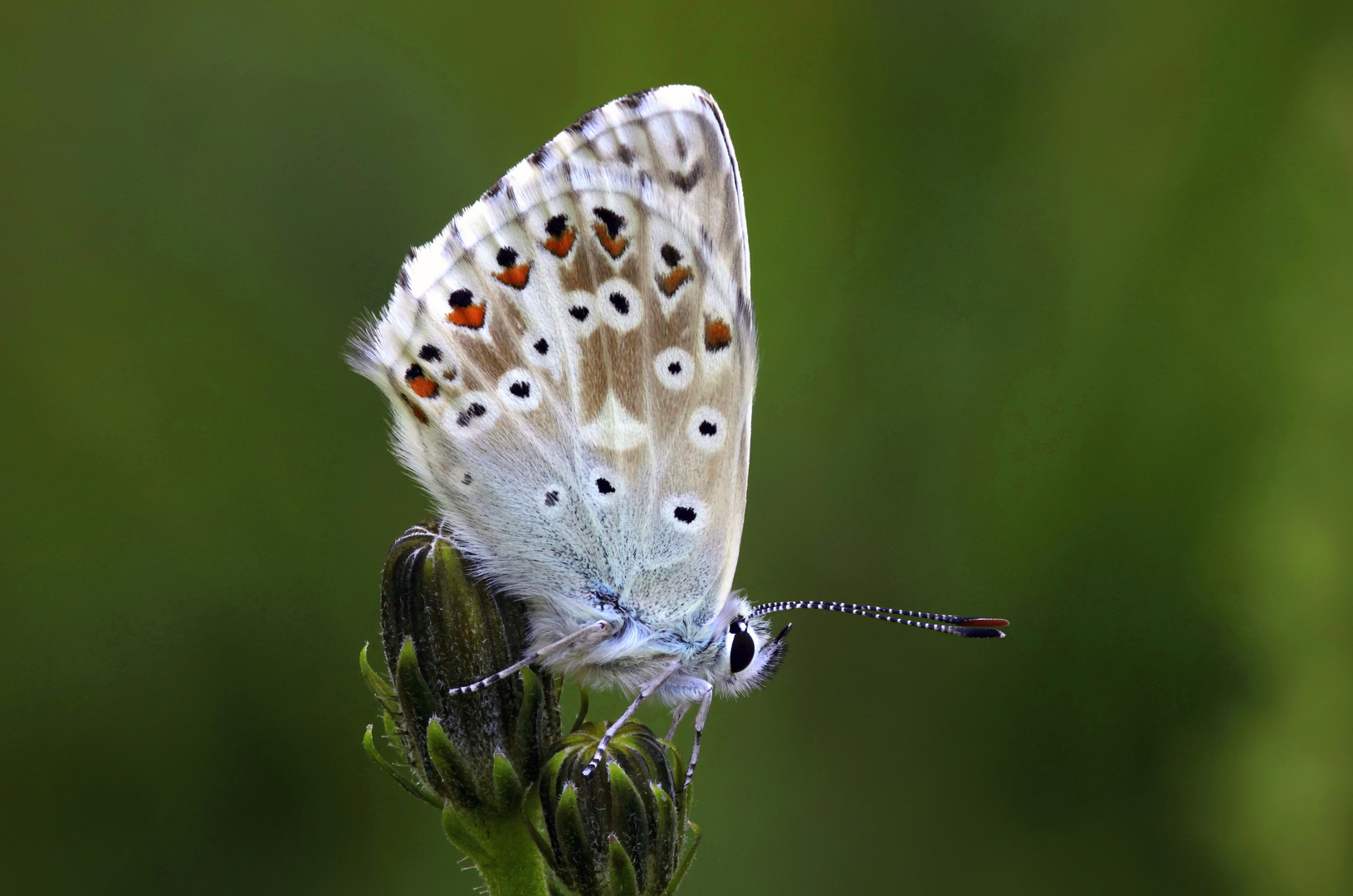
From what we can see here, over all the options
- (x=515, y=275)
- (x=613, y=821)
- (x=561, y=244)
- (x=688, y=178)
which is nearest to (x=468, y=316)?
(x=515, y=275)

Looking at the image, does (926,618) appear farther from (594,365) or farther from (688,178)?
(688,178)

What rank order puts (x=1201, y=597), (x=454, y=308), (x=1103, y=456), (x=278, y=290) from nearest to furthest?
1. (x=454, y=308)
2. (x=1201, y=597)
3. (x=1103, y=456)
4. (x=278, y=290)

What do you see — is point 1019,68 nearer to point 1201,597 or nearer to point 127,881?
point 1201,597

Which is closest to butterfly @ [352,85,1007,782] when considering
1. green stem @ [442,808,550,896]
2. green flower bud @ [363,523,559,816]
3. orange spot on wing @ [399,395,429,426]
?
orange spot on wing @ [399,395,429,426]

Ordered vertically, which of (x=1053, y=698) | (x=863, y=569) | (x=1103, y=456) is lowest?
(x=1053, y=698)

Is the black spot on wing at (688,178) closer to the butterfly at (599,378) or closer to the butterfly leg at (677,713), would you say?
the butterfly at (599,378)

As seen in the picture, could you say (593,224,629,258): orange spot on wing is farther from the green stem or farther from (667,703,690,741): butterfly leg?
the green stem

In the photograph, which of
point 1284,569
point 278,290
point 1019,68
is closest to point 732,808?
point 1284,569
